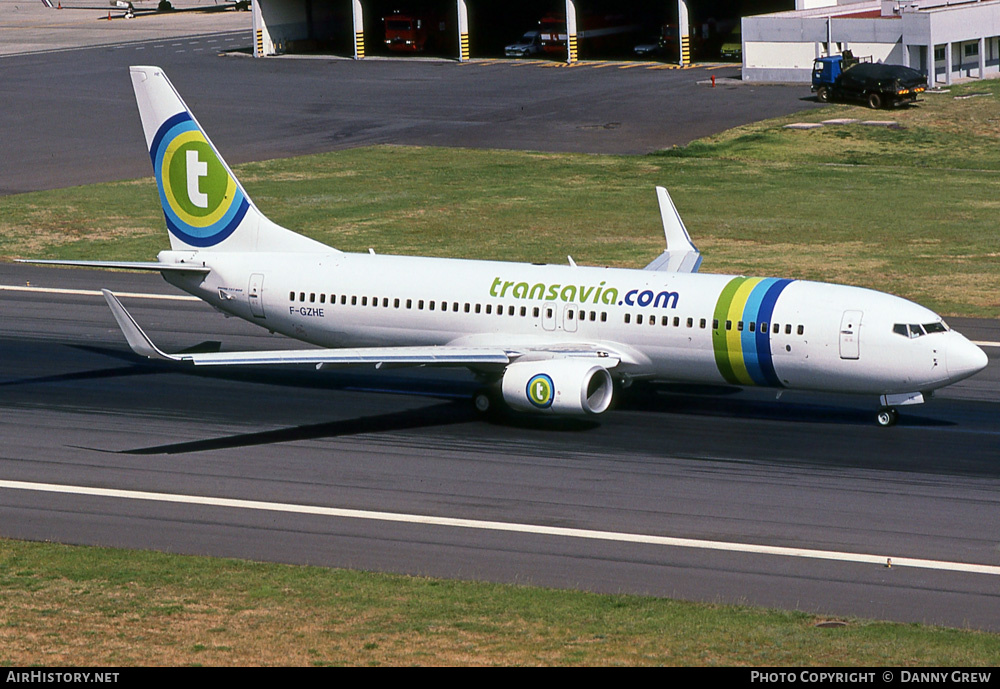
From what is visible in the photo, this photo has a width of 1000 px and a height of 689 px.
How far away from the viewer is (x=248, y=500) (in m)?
37.4

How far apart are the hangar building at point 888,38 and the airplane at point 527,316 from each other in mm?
65341

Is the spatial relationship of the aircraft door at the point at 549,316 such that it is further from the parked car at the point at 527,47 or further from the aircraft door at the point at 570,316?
the parked car at the point at 527,47

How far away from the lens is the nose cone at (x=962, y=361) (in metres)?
40.2

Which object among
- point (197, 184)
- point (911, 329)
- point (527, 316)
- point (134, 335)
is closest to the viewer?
point (134, 335)

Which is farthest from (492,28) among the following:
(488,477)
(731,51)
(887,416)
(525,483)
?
(525,483)

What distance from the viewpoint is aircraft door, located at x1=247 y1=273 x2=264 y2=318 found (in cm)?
4741

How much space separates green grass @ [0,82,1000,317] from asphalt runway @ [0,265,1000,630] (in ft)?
56.7

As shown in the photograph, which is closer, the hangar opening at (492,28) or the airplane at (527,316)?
the airplane at (527,316)

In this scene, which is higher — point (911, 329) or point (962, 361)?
point (911, 329)

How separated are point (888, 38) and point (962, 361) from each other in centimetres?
7413

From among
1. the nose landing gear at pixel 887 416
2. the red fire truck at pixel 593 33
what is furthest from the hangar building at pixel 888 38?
the nose landing gear at pixel 887 416

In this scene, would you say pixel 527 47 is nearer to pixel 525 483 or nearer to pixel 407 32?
pixel 407 32

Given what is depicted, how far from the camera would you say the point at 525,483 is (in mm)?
38344

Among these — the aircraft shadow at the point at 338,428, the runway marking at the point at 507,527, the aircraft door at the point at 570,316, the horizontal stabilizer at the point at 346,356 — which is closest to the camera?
the runway marking at the point at 507,527
